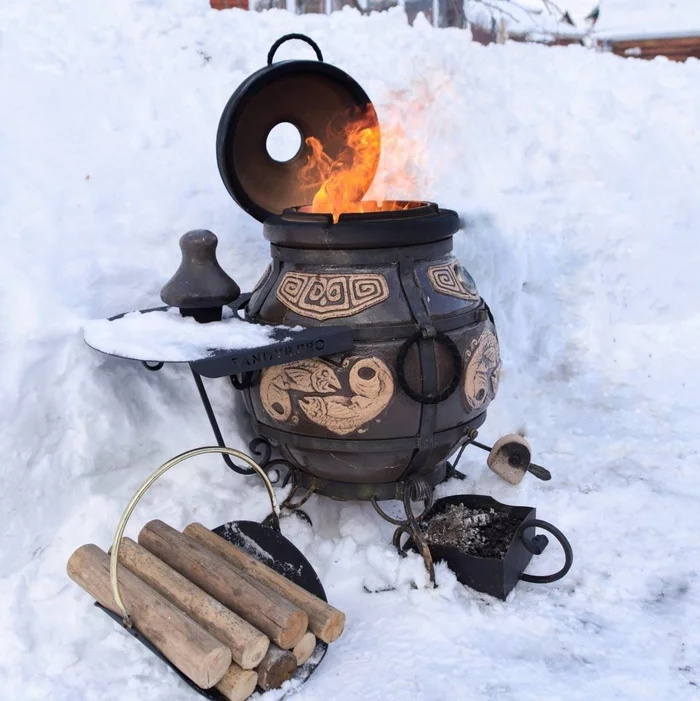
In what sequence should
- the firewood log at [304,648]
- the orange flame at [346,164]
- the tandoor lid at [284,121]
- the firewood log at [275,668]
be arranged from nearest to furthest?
1. the firewood log at [275,668]
2. the firewood log at [304,648]
3. the tandoor lid at [284,121]
4. the orange flame at [346,164]

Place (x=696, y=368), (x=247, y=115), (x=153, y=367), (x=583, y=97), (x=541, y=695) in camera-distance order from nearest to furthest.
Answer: (x=541, y=695)
(x=153, y=367)
(x=247, y=115)
(x=696, y=368)
(x=583, y=97)

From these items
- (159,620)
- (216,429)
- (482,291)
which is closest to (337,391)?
(216,429)

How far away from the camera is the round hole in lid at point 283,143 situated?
4.61m

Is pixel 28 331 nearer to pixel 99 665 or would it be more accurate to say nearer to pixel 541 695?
pixel 99 665

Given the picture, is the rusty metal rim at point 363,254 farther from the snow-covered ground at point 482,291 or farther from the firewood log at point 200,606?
the firewood log at point 200,606

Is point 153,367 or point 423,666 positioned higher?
point 153,367

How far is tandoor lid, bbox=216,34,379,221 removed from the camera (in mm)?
3318

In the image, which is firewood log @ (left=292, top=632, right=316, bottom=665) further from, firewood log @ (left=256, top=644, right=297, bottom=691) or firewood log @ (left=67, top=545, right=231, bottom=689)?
firewood log @ (left=67, top=545, right=231, bottom=689)

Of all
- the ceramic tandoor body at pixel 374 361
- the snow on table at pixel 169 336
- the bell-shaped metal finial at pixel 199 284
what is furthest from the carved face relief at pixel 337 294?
the bell-shaped metal finial at pixel 199 284

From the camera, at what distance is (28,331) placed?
3.02 metres

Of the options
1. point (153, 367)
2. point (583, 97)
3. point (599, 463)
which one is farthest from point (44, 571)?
point (583, 97)

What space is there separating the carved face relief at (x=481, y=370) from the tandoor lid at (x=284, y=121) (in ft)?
3.97

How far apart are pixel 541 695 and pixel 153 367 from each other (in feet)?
6.85

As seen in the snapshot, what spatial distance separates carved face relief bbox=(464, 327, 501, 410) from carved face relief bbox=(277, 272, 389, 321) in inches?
19.6
